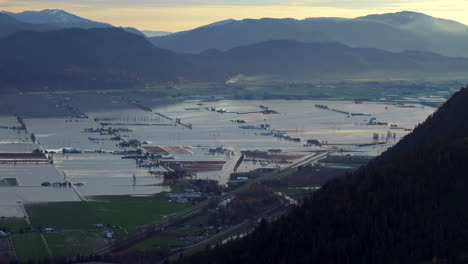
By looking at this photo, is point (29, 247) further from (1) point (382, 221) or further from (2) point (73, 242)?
(1) point (382, 221)

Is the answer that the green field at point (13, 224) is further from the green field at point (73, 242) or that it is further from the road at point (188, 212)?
the road at point (188, 212)

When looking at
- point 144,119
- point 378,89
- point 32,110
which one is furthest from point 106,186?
point 378,89

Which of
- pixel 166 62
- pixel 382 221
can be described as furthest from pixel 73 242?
pixel 166 62

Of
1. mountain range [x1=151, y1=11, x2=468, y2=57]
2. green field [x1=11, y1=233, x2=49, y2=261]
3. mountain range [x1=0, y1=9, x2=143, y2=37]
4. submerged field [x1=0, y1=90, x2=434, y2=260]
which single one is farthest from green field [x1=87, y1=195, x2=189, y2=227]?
mountain range [x1=0, y1=9, x2=143, y2=37]

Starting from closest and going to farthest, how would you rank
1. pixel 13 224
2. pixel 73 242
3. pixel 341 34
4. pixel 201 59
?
pixel 73 242 < pixel 13 224 < pixel 201 59 < pixel 341 34

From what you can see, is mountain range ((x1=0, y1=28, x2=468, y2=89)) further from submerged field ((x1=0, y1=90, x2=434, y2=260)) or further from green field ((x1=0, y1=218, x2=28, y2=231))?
green field ((x1=0, y1=218, x2=28, y2=231))

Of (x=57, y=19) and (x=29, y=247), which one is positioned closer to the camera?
(x=29, y=247)

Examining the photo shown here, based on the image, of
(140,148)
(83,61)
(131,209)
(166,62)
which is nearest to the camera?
(131,209)

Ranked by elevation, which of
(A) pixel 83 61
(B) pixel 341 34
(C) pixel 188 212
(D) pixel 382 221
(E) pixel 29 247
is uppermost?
(B) pixel 341 34

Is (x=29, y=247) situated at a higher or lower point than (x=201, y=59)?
lower
